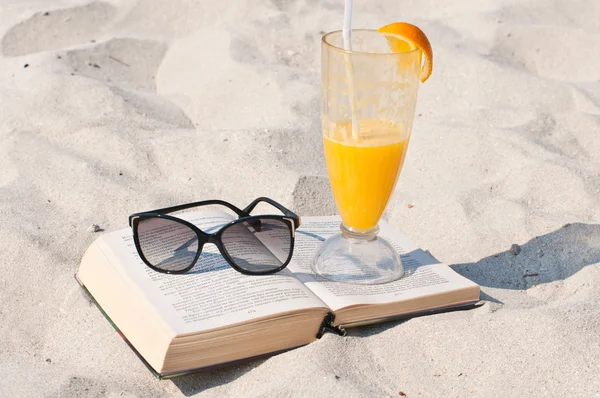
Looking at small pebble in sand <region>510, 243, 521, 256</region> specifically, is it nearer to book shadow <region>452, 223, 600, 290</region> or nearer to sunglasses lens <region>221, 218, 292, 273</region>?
book shadow <region>452, 223, 600, 290</region>

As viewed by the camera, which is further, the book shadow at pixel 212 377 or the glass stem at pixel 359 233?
the glass stem at pixel 359 233

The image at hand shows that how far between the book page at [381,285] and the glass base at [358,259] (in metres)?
0.02

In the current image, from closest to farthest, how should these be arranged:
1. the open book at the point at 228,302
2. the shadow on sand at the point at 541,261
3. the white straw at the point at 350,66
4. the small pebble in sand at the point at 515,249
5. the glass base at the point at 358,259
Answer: the open book at the point at 228,302 → the white straw at the point at 350,66 → the glass base at the point at 358,259 → the shadow on sand at the point at 541,261 → the small pebble in sand at the point at 515,249

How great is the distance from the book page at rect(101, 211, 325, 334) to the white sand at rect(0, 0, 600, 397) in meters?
0.11

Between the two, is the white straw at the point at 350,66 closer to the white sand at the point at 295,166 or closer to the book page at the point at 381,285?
the book page at the point at 381,285

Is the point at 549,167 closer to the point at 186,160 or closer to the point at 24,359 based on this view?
the point at 186,160

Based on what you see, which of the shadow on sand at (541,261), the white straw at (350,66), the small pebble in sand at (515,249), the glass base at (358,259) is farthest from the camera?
the small pebble in sand at (515,249)

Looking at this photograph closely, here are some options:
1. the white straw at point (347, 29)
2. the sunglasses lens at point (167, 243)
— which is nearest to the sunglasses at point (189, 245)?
the sunglasses lens at point (167, 243)

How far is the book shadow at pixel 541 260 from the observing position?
191cm

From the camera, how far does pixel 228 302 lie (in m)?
1.51

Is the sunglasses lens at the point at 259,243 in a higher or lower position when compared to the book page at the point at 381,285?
higher

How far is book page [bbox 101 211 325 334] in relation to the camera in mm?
1455

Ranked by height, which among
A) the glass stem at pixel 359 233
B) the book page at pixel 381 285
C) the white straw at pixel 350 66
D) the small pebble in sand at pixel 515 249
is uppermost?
the white straw at pixel 350 66

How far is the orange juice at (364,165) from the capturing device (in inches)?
63.2
